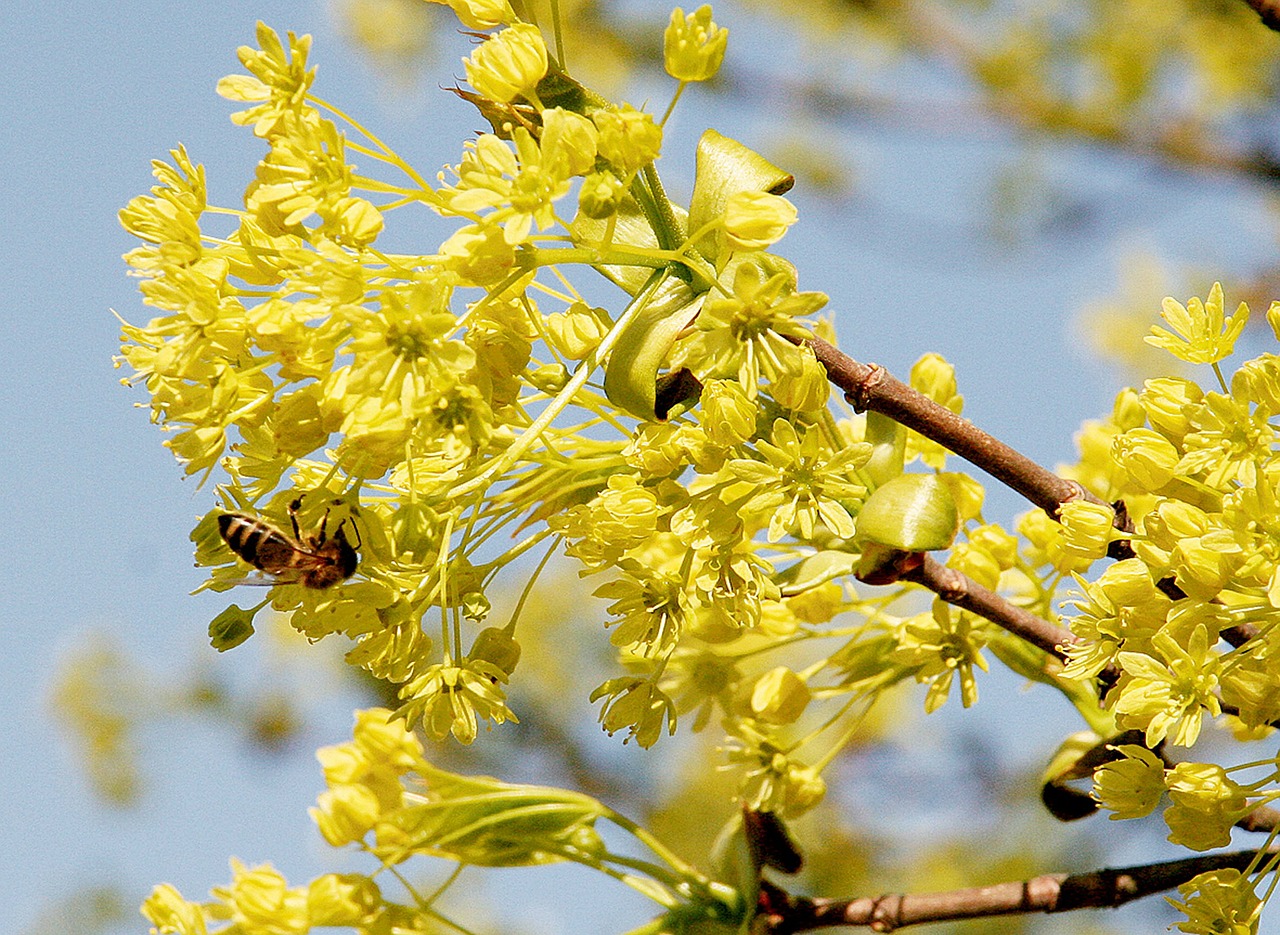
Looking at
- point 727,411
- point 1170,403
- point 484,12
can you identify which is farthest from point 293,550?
point 1170,403

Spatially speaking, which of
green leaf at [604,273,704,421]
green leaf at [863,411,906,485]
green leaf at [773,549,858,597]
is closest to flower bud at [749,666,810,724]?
green leaf at [773,549,858,597]

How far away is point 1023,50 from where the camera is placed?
537cm

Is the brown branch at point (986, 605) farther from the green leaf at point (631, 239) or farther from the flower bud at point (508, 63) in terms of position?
the flower bud at point (508, 63)

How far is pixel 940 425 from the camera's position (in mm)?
1155

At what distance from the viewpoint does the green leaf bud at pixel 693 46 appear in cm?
109

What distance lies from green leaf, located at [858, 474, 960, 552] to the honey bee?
0.45m

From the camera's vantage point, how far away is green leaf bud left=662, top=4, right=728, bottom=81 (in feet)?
3.59

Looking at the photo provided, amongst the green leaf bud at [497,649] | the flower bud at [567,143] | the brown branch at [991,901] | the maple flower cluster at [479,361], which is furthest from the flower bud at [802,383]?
the brown branch at [991,901]

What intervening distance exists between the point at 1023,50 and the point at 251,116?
4.89 metres

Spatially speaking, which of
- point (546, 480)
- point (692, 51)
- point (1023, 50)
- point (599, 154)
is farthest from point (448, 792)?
point (1023, 50)

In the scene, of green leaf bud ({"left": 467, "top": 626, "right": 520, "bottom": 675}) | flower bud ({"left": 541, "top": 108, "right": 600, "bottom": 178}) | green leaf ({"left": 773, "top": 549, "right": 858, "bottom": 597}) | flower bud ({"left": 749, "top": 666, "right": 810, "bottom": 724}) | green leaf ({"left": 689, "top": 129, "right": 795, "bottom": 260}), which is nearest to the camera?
flower bud ({"left": 541, "top": 108, "right": 600, "bottom": 178})

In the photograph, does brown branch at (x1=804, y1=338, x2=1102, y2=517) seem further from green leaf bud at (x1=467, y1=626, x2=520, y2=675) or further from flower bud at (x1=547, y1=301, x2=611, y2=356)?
green leaf bud at (x1=467, y1=626, x2=520, y2=675)

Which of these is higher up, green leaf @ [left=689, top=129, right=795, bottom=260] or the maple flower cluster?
green leaf @ [left=689, top=129, right=795, bottom=260]

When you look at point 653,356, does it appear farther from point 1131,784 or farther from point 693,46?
point 1131,784
